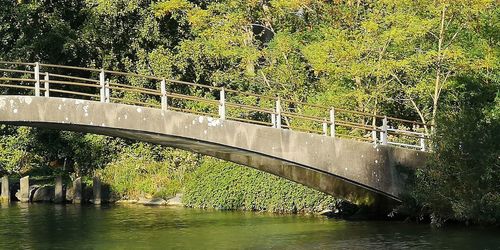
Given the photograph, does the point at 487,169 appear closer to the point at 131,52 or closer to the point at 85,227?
the point at 85,227

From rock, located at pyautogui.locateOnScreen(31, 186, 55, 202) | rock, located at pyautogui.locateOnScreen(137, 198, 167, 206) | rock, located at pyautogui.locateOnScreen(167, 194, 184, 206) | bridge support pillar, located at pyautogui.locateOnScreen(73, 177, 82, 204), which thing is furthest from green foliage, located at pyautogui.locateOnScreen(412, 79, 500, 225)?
rock, located at pyautogui.locateOnScreen(31, 186, 55, 202)

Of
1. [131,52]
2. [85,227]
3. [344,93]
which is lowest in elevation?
[85,227]

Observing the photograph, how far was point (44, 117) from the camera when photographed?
25297 mm

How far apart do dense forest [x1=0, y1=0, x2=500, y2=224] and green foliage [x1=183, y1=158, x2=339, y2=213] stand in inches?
2.2

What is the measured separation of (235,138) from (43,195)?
18.2 meters

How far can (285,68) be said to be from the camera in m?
37.6

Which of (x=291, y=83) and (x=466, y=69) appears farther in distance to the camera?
(x=291, y=83)

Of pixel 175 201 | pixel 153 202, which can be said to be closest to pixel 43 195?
pixel 153 202

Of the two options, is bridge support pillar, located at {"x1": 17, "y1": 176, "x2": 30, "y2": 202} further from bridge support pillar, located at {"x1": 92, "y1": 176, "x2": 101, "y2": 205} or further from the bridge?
the bridge

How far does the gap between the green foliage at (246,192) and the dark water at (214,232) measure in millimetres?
1168

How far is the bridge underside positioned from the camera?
83.3ft

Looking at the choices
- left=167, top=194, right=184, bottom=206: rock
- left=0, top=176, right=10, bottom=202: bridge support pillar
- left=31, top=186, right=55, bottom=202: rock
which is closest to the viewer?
left=167, top=194, right=184, bottom=206: rock

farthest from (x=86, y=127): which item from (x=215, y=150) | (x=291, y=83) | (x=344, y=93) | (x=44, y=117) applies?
(x=291, y=83)

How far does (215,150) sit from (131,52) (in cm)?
1749
